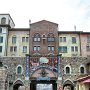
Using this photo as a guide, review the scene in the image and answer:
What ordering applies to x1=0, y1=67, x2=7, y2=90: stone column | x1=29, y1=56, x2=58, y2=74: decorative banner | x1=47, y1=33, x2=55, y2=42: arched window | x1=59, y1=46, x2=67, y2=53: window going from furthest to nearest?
x1=59, y1=46, x2=67, y2=53: window < x1=47, y1=33, x2=55, y2=42: arched window < x1=29, y1=56, x2=58, y2=74: decorative banner < x1=0, y1=67, x2=7, y2=90: stone column

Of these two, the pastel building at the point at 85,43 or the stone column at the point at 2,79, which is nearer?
the stone column at the point at 2,79

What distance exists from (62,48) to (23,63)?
16.1 metres

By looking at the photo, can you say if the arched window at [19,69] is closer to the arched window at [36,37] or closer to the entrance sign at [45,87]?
the arched window at [36,37]

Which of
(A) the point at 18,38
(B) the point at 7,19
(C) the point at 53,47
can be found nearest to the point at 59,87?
(C) the point at 53,47

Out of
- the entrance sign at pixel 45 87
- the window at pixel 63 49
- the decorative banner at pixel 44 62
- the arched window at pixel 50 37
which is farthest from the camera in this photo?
the entrance sign at pixel 45 87

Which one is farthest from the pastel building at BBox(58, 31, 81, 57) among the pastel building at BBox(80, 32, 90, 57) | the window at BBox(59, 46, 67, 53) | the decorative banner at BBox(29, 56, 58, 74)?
the decorative banner at BBox(29, 56, 58, 74)

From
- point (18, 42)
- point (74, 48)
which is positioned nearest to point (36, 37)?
point (18, 42)

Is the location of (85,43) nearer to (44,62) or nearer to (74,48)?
(74,48)

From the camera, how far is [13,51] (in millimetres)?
58000

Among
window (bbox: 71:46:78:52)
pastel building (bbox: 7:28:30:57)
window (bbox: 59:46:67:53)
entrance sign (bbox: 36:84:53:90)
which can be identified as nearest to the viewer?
pastel building (bbox: 7:28:30:57)

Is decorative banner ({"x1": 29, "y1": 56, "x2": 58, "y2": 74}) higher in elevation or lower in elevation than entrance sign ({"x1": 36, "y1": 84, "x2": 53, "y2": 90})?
higher

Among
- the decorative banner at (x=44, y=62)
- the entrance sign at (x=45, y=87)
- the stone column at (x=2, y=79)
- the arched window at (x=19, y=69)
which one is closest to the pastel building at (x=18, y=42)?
the arched window at (x=19, y=69)

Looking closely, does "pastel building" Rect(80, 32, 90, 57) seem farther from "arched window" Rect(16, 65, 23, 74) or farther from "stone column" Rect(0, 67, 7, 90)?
"stone column" Rect(0, 67, 7, 90)

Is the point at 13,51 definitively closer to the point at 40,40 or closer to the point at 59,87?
the point at 40,40
